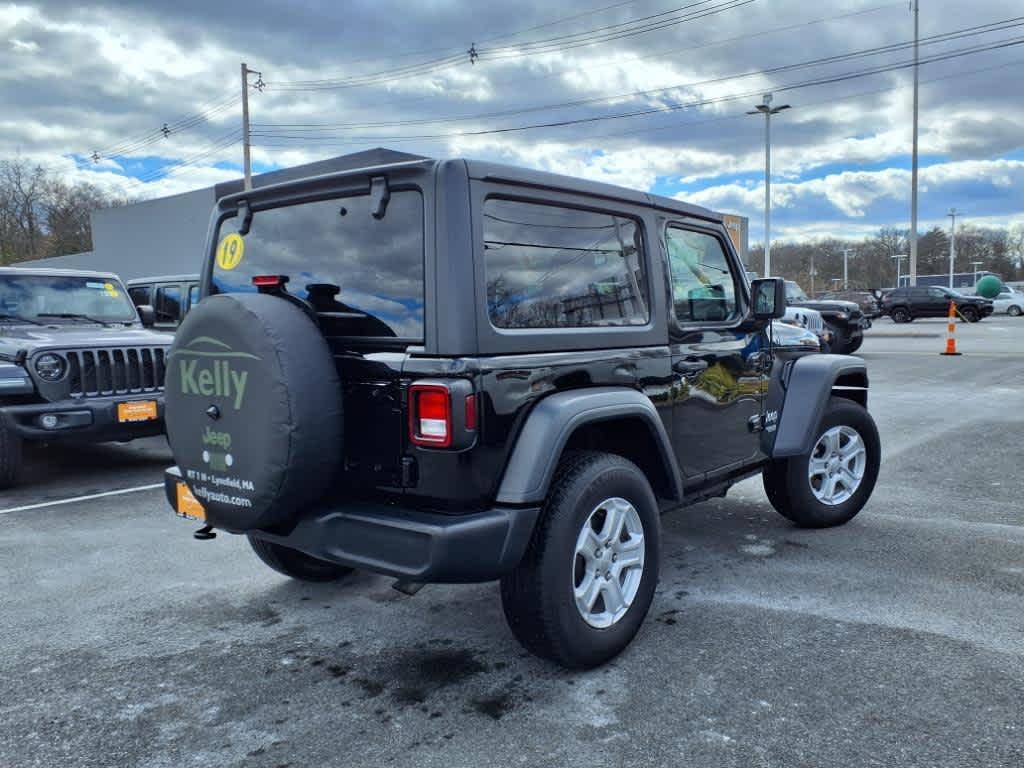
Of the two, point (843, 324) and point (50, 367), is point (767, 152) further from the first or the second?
point (50, 367)

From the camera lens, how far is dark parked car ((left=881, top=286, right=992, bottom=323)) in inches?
1280

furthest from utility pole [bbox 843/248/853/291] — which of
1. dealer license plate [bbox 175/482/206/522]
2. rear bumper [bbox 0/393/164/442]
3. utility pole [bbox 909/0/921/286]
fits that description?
dealer license plate [bbox 175/482/206/522]

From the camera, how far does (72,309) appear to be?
7711mm

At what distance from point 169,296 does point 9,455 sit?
3820mm

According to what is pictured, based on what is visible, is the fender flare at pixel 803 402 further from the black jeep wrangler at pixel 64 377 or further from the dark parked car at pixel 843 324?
the dark parked car at pixel 843 324

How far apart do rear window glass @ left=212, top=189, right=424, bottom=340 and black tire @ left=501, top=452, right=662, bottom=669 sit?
837mm

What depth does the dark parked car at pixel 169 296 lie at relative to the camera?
9.41 m

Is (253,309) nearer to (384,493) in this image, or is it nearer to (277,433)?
(277,433)

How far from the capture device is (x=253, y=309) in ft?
9.37

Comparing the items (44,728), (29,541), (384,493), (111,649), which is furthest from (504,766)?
(29,541)

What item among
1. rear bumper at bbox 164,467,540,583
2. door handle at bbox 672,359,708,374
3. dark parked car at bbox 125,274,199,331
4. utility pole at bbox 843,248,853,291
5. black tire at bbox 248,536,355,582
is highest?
utility pole at bbox 843,248,853,291

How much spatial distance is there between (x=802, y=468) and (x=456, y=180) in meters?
3.04

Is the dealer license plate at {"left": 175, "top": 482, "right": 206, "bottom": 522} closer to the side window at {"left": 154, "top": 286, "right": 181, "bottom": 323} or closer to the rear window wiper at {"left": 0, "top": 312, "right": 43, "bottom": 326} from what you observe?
the rear window wiper at {"left": 0, "top": 312, "right": 43, "bottom": 326}

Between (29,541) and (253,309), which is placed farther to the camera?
(29,541)
